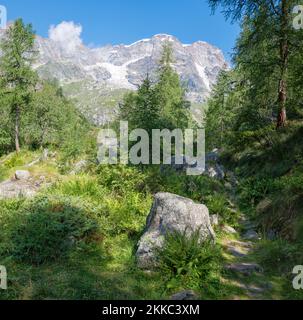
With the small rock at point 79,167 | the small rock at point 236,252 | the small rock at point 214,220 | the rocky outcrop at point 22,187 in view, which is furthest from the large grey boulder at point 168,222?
the small rock at point 79,167

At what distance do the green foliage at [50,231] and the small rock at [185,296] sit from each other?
3047mm

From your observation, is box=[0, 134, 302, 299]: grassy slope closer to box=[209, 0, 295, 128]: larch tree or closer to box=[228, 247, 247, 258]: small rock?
box=[228, 247, 247, 258]: small rock

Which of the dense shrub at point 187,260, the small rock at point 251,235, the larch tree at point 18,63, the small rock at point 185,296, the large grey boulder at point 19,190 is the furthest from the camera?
the larch tree at point 18,63

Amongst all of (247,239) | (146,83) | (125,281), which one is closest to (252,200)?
(247,239)

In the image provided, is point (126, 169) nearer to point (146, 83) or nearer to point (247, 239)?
point (247, 239)

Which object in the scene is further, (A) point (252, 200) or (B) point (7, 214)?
(A) point (252, 200)

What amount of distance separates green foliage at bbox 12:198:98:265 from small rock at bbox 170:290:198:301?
3.05 m

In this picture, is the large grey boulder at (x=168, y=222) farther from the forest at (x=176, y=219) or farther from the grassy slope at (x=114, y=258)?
the grassy slope at (x=114, y=258)

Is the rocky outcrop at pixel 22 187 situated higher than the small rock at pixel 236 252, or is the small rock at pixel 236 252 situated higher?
the rocky outcrop at pixel 22 187

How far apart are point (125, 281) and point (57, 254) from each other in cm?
201

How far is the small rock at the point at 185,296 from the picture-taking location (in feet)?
23.2

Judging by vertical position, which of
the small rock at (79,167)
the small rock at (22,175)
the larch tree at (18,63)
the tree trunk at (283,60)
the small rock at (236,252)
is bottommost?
the small rock at (236,252)

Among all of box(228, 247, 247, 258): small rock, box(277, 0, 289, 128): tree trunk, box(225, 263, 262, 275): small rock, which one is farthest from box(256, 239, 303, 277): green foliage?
box(277, 0, 289, 128): tree trunk
